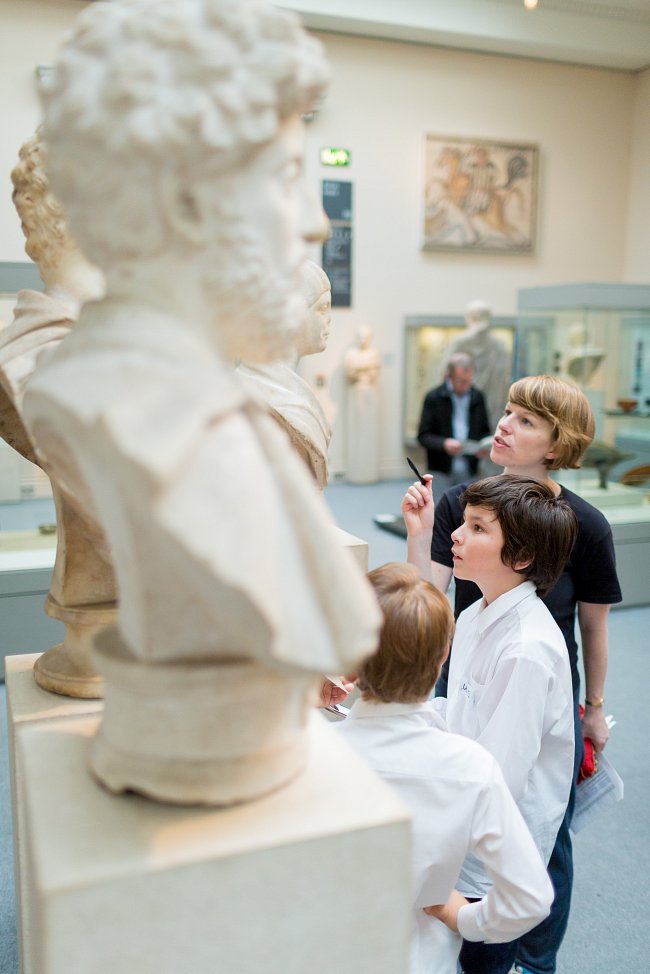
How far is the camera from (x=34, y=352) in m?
2.16

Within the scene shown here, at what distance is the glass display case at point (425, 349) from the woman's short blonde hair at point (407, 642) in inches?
397

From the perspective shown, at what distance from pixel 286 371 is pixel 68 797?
1910 millimetres

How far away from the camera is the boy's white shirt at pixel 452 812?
1601 millimetres

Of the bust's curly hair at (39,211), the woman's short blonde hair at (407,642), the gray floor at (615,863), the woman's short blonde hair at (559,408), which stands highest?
the bust's curly hair at (39,211)

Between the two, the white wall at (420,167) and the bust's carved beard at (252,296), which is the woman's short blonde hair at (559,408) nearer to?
the bust's carved beard at (252,296)

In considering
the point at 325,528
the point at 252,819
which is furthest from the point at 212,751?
the point at 325,528

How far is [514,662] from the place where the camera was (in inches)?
80.7

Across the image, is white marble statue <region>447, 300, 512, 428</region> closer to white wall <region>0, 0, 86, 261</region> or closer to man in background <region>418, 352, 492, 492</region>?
man in background <region>418, 352, 492, 492</region>

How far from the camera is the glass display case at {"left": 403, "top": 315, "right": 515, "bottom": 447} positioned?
1160 cm

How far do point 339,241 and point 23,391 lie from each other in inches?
389

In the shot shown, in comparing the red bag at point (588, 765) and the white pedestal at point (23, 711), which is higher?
the white pedestal at point (23, 711)

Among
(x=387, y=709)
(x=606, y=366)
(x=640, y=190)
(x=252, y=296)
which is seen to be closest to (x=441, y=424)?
(x=606, y=366)

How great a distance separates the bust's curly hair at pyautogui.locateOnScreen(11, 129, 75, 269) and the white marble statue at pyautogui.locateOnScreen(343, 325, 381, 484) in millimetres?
9029

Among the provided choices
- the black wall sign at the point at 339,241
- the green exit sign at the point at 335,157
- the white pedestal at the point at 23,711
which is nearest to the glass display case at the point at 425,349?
the black wall sign at the point at 339,241
